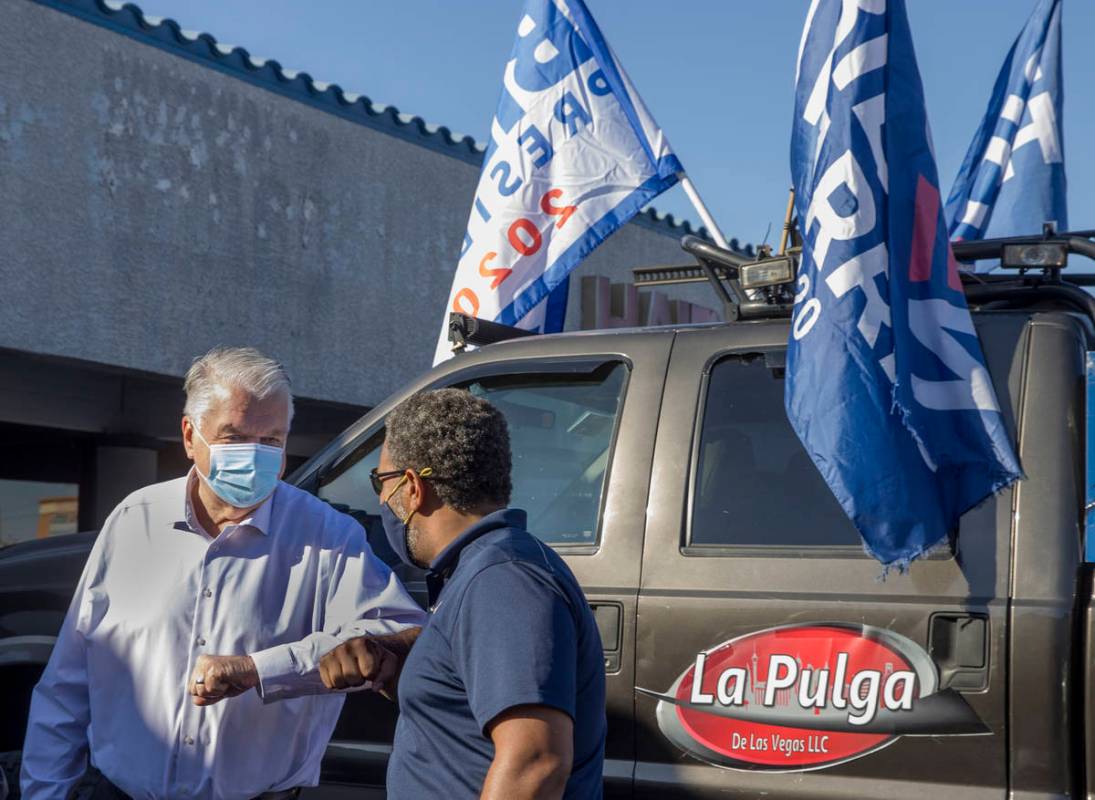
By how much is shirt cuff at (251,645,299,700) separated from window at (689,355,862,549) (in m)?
1.22

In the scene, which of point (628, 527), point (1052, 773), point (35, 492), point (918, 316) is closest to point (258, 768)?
point (628, 527)

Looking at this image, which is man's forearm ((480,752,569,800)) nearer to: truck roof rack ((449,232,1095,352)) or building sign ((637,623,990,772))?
building sign ((637,623,990,772))

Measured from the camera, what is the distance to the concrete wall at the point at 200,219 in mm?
9414

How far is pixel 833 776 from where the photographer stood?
3.41 meters

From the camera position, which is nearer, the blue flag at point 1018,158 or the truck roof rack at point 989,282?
the truck roof rack at point 989,282

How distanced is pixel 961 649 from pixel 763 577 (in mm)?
501

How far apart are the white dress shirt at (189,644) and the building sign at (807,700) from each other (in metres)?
0.82

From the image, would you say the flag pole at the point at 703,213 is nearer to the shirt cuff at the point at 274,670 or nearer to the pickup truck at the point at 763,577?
the pickup truck at the point at 763,577

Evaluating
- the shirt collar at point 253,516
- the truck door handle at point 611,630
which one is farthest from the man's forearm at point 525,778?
the truck door handle at point 611,630

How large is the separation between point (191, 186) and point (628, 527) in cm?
731

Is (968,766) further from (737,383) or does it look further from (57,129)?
(57,129)

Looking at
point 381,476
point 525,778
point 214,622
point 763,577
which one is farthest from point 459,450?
point 763,577

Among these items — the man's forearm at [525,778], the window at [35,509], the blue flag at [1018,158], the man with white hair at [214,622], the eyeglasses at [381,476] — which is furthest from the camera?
the window at [35,509]

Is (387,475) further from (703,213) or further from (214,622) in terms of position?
(703,213)
